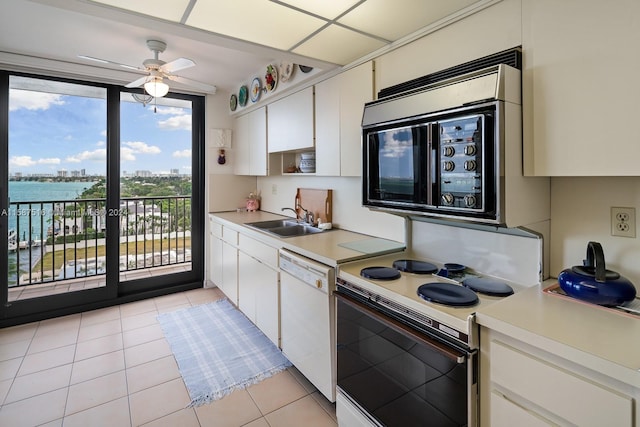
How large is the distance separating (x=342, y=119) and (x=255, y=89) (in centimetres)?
152

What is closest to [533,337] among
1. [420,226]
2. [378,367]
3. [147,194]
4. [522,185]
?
[522,185]

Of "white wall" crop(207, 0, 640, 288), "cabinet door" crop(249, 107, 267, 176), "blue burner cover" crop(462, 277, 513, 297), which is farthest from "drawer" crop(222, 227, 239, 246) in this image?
"blue burner cover" crop(462, 277, 513, 297)

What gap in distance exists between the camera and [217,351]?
2646 mm

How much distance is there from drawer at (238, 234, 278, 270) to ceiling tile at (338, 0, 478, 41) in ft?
5.17

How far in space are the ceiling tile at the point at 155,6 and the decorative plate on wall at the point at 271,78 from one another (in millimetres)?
1379

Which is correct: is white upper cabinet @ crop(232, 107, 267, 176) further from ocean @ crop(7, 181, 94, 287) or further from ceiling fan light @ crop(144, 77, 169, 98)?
ocean @ crop(7, 181, 94, 287)

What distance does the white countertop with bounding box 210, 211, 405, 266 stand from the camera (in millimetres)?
1951

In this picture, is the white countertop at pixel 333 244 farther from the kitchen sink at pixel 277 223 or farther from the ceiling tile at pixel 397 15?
the ceiling tile at pixel 397 15

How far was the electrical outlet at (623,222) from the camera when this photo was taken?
1.27m

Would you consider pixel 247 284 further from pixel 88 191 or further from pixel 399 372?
pixel 88 191

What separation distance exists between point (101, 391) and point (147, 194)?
2425 mm

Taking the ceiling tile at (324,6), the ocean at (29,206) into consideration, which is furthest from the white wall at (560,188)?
the ocean at (29,206)

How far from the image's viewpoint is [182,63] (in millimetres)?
2441

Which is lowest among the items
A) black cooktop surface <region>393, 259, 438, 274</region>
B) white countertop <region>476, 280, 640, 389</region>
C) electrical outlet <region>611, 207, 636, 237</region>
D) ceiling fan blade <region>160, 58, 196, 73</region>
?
white countertop <region>476, 280, 640, 389</region>
